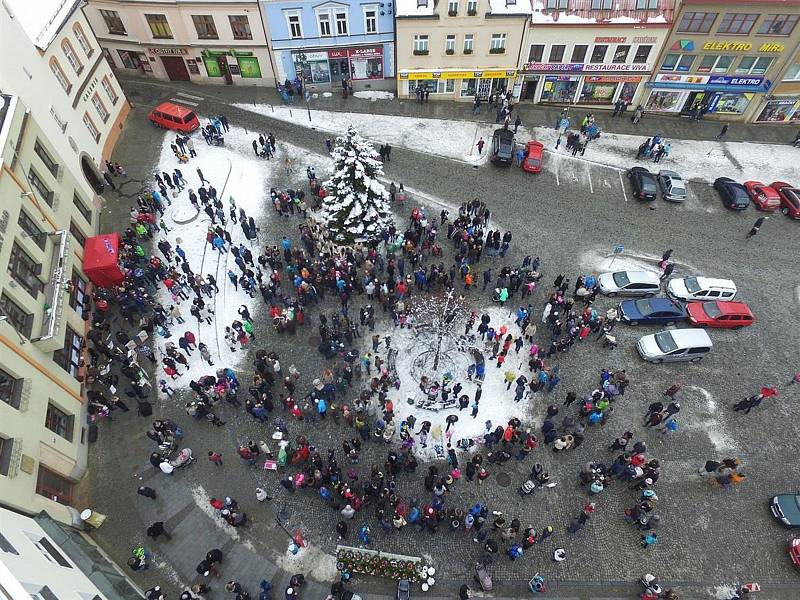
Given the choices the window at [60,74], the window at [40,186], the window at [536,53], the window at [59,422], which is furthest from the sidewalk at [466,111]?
the window at [59,422]

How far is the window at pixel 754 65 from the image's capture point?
37.0 m

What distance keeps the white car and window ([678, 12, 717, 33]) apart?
66.4 feet

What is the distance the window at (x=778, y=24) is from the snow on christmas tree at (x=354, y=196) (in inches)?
1175

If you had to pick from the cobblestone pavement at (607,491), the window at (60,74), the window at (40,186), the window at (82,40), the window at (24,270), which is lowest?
the cobblestone pavement at (607,491)

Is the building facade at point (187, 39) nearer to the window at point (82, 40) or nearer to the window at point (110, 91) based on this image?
the window at point (110, 91)

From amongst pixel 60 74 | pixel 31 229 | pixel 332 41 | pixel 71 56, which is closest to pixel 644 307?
pixel 332 41

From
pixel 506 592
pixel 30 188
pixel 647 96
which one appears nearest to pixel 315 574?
pixel 506 592

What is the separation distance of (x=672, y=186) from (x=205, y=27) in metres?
35.7

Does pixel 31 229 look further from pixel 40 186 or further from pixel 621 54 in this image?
pixel 621 54

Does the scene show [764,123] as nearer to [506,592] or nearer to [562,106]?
[562,106]

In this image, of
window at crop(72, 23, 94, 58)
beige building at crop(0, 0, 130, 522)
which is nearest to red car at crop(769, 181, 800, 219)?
beige building at crop(0, 0, 130, 522)

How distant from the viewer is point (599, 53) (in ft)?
125

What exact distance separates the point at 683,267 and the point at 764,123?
1924 cm

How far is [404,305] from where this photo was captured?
27.7 m
